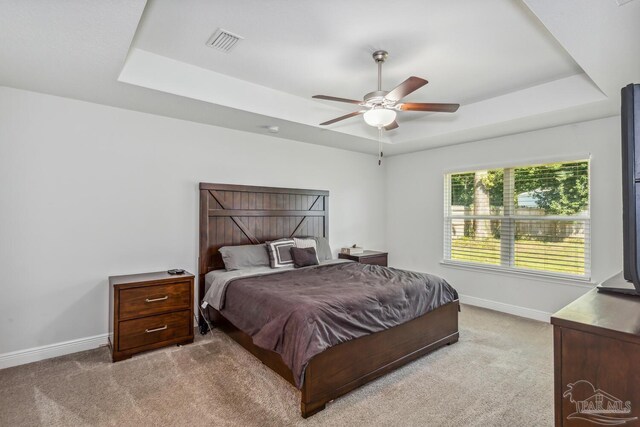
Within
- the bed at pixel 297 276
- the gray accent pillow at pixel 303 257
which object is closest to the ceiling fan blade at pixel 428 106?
the bed at pixel 297 276

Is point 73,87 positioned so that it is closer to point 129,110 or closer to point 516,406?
point 129,110

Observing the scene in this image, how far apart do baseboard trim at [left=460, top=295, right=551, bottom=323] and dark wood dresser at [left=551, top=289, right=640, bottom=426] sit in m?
3.19

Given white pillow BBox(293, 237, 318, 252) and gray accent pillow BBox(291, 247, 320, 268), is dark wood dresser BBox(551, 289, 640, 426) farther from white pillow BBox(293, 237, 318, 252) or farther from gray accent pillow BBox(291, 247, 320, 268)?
white pillow BBox(293, 237, 318, 252)

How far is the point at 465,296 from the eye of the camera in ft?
16.0

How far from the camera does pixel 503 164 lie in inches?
174

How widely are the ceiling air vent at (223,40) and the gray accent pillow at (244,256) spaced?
2143mm

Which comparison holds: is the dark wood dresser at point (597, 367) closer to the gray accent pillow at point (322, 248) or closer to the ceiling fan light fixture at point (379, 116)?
the ceiling fan light fixture at point (379, 116)

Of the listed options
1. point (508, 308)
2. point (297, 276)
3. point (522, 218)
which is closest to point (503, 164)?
point (522, 218)

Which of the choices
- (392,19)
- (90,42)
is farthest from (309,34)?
(90,42)

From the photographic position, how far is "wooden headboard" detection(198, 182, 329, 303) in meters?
3.87

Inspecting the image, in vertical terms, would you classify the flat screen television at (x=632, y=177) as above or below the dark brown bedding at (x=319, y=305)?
above

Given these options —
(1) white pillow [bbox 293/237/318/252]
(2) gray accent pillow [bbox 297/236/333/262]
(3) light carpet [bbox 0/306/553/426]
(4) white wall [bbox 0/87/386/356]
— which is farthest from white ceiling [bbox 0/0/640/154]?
(3) light carpet [bbox 0/306/553/426]

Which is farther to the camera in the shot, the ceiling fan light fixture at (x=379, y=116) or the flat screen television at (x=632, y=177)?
the ceiling fan light fixture at (x=379, y=116)

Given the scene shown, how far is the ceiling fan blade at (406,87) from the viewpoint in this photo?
2281 millimetres
